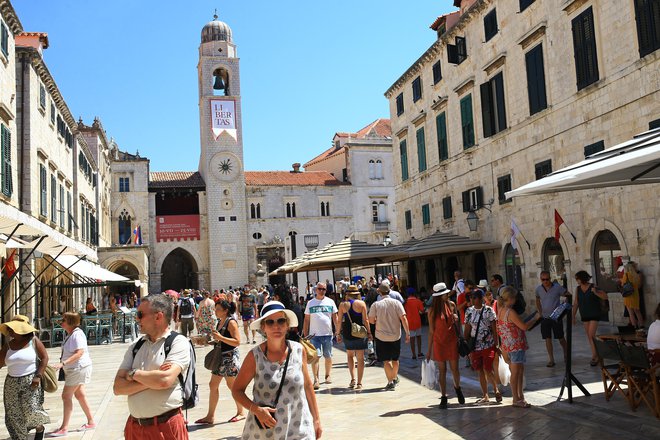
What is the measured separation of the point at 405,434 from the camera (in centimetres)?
655

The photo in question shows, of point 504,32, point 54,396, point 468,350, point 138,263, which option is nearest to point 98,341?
point 54,396

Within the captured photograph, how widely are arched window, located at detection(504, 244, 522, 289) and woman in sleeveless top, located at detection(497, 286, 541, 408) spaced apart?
11.3m

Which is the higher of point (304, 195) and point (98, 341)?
point (304, 195)

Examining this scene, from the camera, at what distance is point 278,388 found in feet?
13.1

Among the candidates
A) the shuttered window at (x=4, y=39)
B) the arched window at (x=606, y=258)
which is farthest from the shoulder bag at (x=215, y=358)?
the shuttered window at (x=4, y=39)

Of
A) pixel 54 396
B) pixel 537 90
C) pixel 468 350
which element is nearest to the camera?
pixel 468 350

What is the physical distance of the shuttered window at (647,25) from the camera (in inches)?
484

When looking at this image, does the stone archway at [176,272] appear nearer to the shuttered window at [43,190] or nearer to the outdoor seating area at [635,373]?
the shuttered window at [43,190]

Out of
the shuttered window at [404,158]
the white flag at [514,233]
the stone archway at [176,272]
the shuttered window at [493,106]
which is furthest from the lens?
the stone archway at [176,272]

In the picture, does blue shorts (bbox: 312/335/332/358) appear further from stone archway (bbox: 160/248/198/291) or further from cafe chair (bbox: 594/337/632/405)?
stone archway (bbox: 160/248/198/291)

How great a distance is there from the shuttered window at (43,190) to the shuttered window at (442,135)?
545 inches

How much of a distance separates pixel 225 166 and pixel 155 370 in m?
43.5

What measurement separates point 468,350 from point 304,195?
41522 millimetres

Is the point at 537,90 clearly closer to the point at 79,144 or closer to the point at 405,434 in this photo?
the point at 405,434
